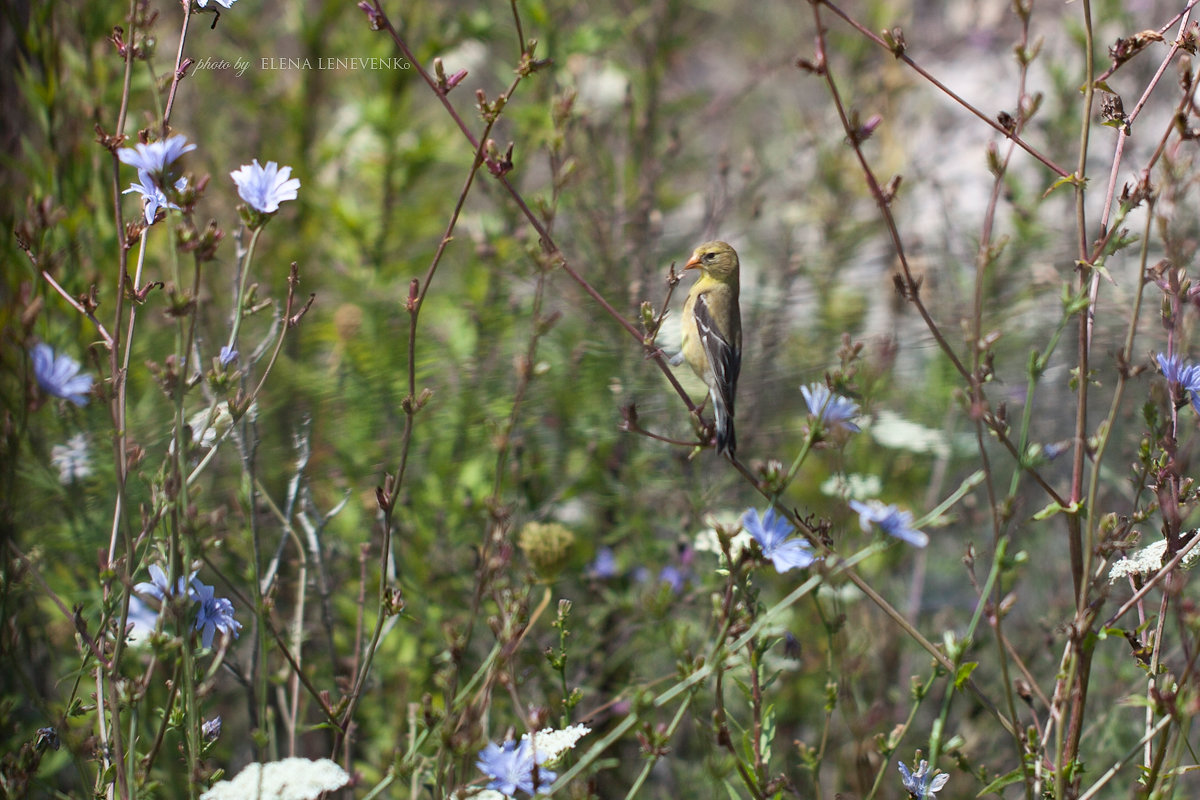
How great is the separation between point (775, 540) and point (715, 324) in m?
0.86

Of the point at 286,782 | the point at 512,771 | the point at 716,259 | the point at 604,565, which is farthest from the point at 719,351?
the point at 286,782

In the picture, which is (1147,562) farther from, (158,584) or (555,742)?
(158,584)

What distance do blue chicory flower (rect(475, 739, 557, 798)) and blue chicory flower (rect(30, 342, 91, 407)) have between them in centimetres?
62

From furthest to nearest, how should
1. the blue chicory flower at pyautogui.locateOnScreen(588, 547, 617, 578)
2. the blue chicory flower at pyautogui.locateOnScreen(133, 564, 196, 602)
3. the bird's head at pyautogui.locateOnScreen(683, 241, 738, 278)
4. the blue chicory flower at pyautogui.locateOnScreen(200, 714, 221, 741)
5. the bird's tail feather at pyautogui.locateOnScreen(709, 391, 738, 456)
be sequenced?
the blue chicory flower at pyautogui.locateOnScreen(588, 547, 617, 578), the bird's head at pyautogui.locateOnScreen(683, 241, 738, 278), the bird's tail feather at pyautogui.locateOnScreen(709, 391, 738, 456), the blue chicory flower at pyautogui.locateOnScreen(200, 714, 221, 741), the blue chicory flower at pyautogui.locateOnScreen(133, 564, 196, 602)

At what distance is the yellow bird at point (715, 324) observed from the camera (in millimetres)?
1752

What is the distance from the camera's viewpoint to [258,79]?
2.88 meters

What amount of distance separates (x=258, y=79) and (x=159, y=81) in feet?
5.71

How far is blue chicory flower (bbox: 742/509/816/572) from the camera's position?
1075 mm

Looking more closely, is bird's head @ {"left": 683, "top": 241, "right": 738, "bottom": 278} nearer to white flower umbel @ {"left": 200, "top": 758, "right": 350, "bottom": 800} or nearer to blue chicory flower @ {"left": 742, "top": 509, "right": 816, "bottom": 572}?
blue chicory flower @ {"left": 742, "top": 509, "right": 816, "bottom": 572}

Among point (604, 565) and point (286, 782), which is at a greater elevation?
point (604, 565)

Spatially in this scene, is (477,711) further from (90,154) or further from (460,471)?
(90,154)

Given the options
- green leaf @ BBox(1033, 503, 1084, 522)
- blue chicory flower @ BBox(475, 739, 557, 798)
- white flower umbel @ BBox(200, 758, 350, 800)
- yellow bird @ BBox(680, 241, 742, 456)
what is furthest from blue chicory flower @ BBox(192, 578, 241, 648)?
green leaf @ BBox(1033, 503, 1084, 522)

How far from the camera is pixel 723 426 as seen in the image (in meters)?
1.51

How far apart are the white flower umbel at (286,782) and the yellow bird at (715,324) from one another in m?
0.89
